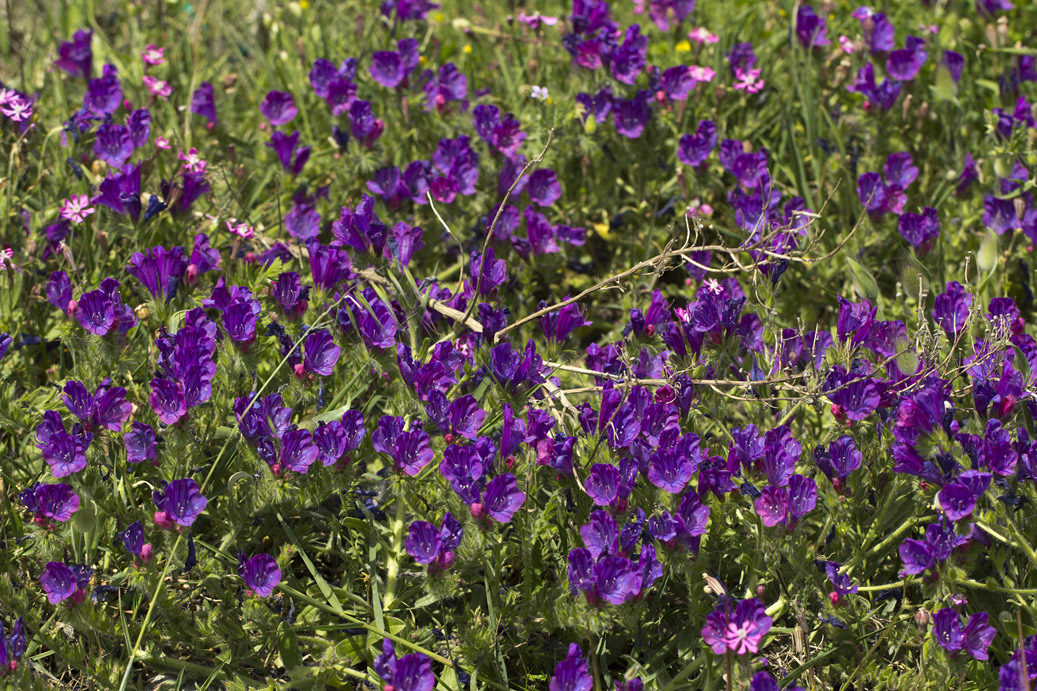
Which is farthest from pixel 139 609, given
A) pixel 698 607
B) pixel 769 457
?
pixel 769 457

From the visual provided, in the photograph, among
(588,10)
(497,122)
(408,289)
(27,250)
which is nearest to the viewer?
(408,289)

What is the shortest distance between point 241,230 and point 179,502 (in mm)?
1242

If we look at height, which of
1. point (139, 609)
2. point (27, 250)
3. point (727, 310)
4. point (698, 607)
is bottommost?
point (698, 607)

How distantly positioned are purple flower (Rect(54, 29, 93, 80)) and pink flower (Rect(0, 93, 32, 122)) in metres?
0.75

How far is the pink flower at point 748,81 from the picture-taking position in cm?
443

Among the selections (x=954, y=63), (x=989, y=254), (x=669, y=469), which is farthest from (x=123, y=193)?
(x=954, y=63)

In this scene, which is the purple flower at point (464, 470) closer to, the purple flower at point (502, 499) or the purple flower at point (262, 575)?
the purple flower at point (502, 499)

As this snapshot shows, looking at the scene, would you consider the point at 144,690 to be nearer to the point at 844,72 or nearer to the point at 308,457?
the point at 308,457

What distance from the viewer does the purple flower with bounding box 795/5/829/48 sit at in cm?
444

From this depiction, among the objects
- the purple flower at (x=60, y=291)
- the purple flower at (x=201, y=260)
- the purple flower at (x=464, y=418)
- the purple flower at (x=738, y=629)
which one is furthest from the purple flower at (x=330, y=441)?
the purple flower at (x=738, y=629)

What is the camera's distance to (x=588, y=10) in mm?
4473


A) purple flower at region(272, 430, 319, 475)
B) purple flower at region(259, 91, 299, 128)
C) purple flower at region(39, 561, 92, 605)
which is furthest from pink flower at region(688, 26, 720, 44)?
purple flower at region(39, 561, 92, 605)

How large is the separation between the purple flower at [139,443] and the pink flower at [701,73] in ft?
8.98

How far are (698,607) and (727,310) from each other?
875 mm
